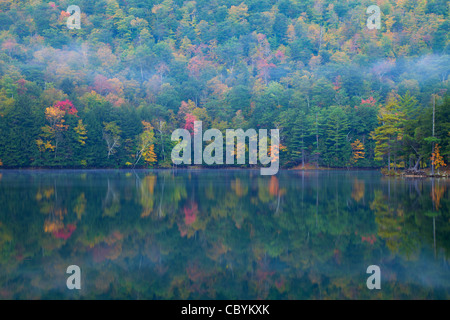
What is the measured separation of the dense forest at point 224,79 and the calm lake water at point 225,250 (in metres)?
24.0

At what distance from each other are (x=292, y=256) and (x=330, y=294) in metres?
2.08

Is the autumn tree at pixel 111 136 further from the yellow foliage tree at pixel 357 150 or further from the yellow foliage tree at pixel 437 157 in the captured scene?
the yellow foliage tree at pixel 437 157

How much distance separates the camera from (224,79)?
3243 inches

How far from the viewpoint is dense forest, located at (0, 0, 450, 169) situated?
51750 mm

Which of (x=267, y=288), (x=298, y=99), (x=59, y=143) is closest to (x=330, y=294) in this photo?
(x=267, y=288)

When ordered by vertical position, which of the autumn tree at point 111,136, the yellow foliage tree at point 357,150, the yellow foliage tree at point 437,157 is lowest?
the yellow foliage tree at point 437,157

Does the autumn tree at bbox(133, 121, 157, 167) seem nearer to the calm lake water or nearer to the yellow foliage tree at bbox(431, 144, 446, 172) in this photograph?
the yellow foliage tree at bbox(431, 144, 446, 172)

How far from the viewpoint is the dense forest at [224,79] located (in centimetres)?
5175

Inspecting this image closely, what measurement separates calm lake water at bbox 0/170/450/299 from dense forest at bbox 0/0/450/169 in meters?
24.0

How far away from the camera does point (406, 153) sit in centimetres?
3788

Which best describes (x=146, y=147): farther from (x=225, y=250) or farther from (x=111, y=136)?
(x=225, y=250)

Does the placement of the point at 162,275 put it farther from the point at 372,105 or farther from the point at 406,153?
the point at 372,105

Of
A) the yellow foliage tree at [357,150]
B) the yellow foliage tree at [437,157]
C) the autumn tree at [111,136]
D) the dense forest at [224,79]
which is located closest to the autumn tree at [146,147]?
the dense forest at [224,79]
